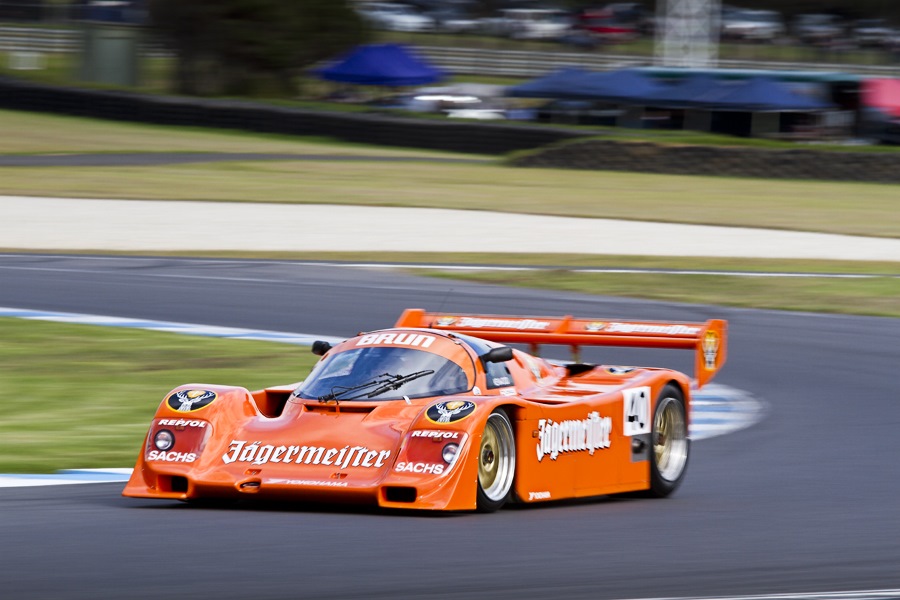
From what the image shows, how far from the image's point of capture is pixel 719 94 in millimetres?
43969

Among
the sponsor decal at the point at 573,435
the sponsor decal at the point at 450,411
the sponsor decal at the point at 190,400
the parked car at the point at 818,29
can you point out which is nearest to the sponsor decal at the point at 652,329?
the sponsor decal at the point at 573,435

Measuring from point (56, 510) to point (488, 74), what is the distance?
62235mm

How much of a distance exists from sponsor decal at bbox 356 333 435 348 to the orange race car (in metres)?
0.01

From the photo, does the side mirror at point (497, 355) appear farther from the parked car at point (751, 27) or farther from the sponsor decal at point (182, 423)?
the parked car at point (751, 27)

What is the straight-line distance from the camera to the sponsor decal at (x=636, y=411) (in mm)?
8383

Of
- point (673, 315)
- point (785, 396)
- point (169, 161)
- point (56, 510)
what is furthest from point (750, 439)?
point (169, 161)

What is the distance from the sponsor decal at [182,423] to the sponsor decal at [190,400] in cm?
9

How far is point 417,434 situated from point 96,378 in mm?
5470

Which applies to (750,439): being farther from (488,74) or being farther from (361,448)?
(488,74)

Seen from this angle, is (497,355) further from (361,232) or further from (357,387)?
(361,232)

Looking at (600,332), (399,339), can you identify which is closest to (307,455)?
(399,339)

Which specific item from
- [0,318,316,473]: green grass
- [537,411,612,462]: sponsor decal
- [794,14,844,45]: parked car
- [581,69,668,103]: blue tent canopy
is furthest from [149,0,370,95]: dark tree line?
[537,411,612,462]: sponsor decal

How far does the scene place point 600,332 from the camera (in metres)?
9.37

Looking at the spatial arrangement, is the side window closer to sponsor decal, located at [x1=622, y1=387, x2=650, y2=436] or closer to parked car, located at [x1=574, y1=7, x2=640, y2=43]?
sponsor decal, located at [x1=622, y1=387, x2=650, y2=436]
